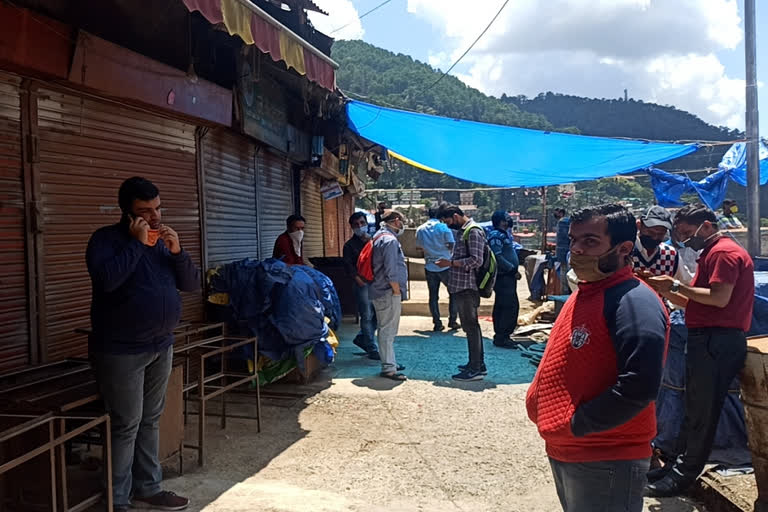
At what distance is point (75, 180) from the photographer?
412 centimetres

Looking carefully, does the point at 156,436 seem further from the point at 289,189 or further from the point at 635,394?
the point at 289,189

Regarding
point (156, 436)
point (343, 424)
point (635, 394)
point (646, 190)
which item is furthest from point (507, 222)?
point (646, 190)

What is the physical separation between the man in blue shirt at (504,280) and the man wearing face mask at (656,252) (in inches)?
144

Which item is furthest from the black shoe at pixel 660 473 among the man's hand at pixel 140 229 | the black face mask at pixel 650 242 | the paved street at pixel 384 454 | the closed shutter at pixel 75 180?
the closed shutter at pixel 75 180

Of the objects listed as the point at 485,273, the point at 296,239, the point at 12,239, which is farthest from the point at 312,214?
the point at 12,239

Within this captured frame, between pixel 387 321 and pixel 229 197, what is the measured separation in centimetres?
230

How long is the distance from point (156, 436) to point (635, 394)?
8.62 ft

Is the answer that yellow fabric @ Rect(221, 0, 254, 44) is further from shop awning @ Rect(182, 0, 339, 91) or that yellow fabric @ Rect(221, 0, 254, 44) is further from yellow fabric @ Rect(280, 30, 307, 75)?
yellow fabric @ Rect(280, 30, 307, 75)

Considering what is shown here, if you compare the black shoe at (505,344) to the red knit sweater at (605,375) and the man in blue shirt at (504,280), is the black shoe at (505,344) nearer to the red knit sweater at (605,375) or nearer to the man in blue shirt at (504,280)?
the man in blue shirt at (504,280)

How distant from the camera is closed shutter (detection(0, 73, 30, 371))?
3555 mm

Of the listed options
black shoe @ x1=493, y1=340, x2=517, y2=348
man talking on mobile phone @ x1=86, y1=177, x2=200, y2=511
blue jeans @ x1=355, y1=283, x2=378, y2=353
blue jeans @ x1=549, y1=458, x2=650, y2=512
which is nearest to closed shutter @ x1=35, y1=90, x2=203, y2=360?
man talking on mobile phone @ x1=86, y1=177, x2=200, y2=511

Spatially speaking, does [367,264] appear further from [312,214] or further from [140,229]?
[312,214]

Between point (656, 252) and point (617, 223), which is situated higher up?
point (617, 223)

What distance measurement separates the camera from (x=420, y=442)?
4.48 m
